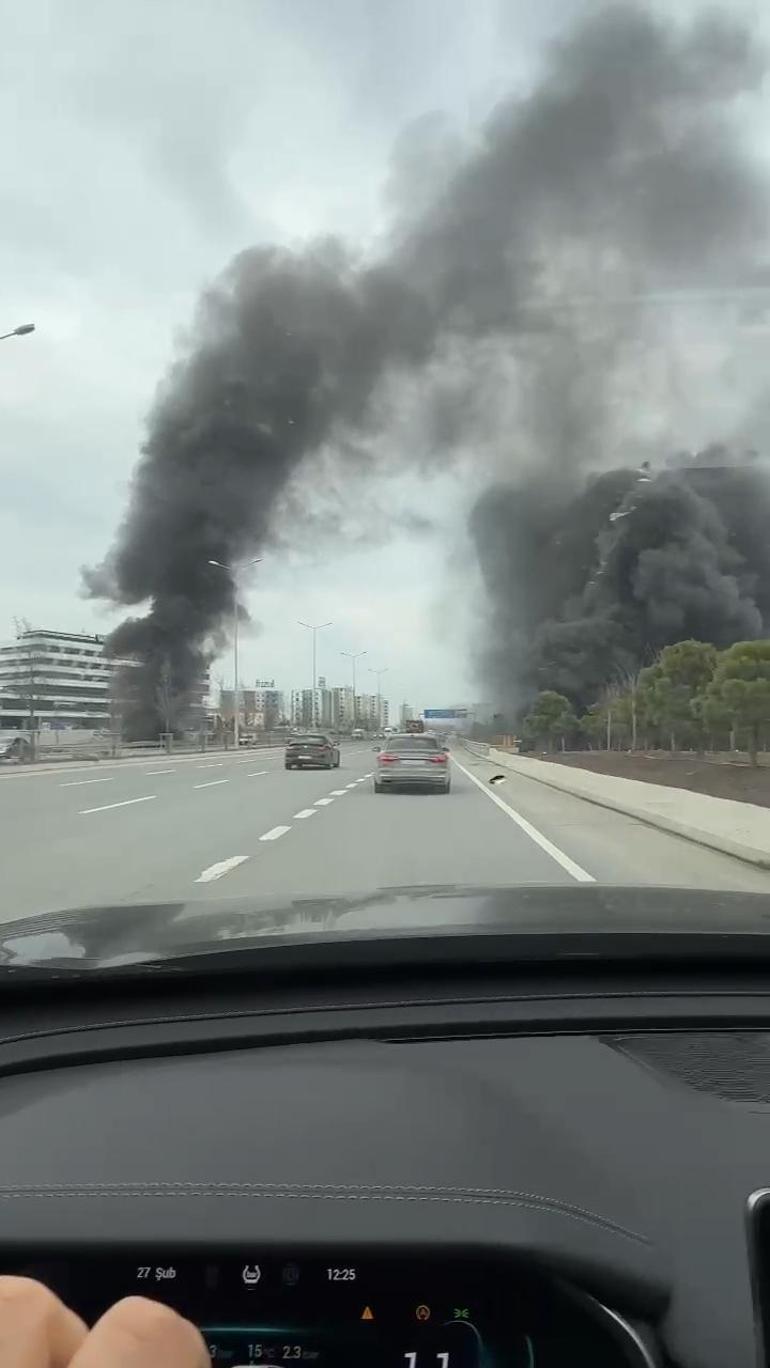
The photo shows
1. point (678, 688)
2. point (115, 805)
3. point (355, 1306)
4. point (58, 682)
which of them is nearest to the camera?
point (355, 1306)

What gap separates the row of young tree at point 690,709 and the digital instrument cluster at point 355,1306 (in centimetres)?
2568

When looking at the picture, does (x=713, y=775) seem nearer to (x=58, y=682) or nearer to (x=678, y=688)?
(x=678, y=688)

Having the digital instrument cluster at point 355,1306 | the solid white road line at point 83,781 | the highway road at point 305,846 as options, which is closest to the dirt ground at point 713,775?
the highway road at point 305,846

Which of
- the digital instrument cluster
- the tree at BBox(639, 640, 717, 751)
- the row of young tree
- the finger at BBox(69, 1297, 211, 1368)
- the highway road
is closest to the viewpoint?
the finger at BBox(69, 1297, 211, 1368)

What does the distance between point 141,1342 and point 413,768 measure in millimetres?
19538

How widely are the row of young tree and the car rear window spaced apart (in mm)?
8605

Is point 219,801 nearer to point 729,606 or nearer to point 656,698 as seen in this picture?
point 656,698

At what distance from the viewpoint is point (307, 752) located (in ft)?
103

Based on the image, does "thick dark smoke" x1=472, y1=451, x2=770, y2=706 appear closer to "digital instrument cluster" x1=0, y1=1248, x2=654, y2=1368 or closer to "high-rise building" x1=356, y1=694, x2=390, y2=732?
"high-rise building" x1=356, y1=694, x2=390, y2=732

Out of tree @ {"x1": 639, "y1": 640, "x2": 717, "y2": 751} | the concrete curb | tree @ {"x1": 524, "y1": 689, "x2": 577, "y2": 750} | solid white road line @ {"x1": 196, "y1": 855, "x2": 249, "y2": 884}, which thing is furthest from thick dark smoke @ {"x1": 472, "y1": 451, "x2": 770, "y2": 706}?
solid white road line @ {"x1": 196, "y1": 855, "x2": 249, "y2": 884}

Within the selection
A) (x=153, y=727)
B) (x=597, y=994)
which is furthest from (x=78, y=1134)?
(x=153, y=727)

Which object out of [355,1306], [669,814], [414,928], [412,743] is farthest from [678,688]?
[355,1306]

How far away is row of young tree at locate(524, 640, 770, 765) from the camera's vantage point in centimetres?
2753

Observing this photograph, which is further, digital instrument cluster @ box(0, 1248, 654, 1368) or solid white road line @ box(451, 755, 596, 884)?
solid white road line @ box(451, 755, 596, 884)
